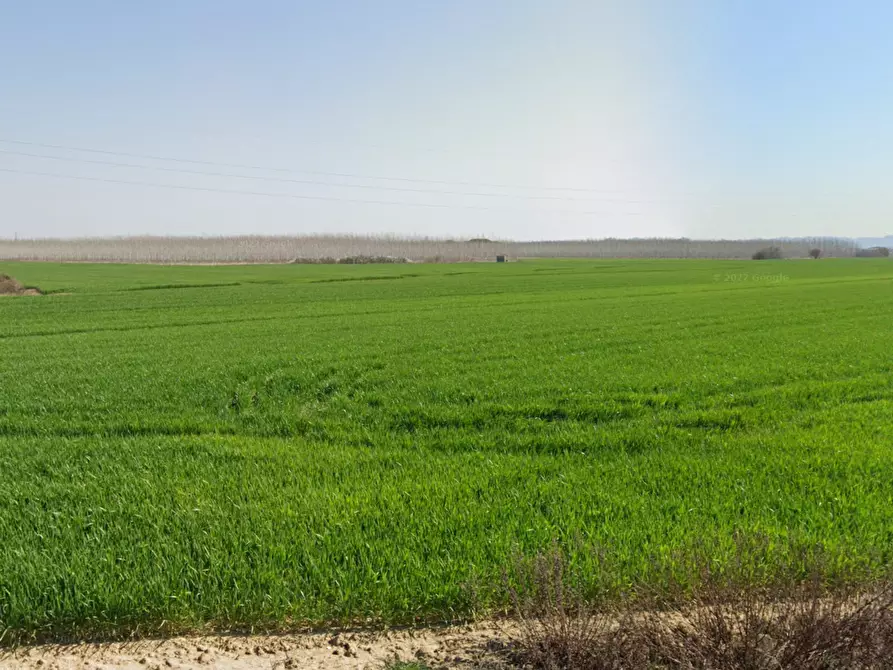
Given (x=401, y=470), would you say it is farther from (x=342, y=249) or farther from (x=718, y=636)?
(x=342, y=249)

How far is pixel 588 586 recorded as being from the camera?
15.2ft

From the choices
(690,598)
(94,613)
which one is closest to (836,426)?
(690,598)

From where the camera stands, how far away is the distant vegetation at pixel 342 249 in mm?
134375

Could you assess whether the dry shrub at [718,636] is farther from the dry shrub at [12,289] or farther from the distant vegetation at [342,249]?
the distant vegetation at [342,249]

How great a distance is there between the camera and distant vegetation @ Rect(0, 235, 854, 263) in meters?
134

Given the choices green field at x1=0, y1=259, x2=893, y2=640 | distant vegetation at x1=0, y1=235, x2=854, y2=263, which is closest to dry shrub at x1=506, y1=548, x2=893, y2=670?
green field at x1=0, y1=259, x2=893, y2=640

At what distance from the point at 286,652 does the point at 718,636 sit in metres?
3.06

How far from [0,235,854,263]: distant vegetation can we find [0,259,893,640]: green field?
10907 centimetres

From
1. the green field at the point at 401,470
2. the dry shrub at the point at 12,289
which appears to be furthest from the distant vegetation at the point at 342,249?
the green field at the point at 401,470

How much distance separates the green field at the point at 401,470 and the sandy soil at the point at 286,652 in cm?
20

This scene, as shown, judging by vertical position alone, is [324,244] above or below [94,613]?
above

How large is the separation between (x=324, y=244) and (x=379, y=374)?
16127 centimetres

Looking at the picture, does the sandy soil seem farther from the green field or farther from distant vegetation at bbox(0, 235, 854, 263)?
distant vegetation at bbox(0, 235, 854, 263)

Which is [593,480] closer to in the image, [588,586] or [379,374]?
[588,586]
